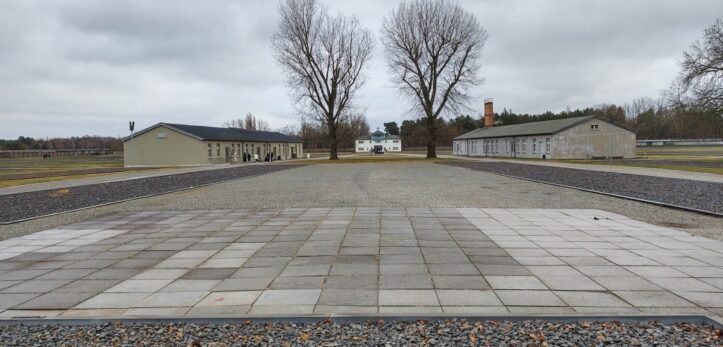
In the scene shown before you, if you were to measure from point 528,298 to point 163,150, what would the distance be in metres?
44.5

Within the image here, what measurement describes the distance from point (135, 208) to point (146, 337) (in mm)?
8312

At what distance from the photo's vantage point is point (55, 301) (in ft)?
13.3

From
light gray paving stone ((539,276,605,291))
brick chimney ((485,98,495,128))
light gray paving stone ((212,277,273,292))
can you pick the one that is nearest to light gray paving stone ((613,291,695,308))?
light gray paving stone ((539,276,605,291))

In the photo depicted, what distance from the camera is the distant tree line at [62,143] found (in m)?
103

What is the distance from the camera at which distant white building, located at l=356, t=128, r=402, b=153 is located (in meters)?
107

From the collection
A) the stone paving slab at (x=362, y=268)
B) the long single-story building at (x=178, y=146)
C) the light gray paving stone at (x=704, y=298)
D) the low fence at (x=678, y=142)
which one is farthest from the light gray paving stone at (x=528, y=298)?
the low fence at (x=678, y=142)

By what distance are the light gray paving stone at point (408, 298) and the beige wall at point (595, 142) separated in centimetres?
4084

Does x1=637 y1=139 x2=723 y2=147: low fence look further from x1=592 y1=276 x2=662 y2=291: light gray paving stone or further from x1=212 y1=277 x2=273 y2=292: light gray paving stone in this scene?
x1=212 y1=277 x2=273 y2=292: light gray paving stone

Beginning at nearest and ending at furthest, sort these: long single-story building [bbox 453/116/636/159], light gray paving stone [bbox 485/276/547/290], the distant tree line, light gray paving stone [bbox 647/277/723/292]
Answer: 1. light gray paving stone [bbox 647/277/723/292]
2. light gray paving stone [bbox 485/276/547/290]
3. long single-story building [bbox 453/116/636/159]
4. the distant tree line

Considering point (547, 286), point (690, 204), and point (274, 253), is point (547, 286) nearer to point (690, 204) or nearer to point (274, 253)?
point (274, 253)

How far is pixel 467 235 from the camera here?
22.3 feet

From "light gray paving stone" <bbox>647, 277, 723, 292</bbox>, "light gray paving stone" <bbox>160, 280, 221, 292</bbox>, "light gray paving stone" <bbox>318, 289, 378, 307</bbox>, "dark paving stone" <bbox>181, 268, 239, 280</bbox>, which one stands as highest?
"dark paving stone" <bbox>181, 268, 239, 280</bbox>

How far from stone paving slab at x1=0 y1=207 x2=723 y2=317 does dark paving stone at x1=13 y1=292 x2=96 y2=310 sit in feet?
0.06

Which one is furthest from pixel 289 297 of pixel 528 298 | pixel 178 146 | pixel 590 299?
pixel 178 146
